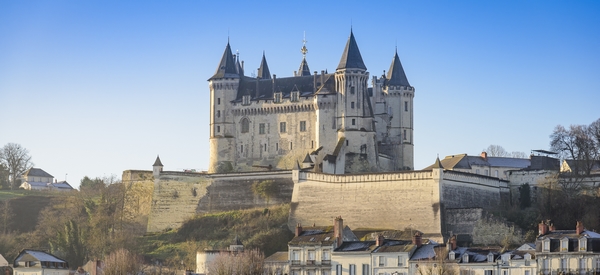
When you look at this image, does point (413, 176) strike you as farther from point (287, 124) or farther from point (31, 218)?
point (31, 218)

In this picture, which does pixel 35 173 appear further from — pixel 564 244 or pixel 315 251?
pixel 564 244

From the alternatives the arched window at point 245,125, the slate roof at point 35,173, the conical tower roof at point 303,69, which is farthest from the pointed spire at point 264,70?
the slate roof at point 35,173

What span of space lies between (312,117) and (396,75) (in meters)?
8.02

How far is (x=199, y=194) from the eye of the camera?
93.7 meters

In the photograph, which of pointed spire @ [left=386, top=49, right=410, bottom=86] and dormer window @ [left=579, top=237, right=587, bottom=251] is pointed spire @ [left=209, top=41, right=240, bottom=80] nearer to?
pointed spire @ [left=386, top=49, right=410, bottom=86]

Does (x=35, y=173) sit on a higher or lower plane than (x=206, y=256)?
higher

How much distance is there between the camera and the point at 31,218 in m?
111

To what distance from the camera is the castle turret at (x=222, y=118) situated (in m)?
98.6

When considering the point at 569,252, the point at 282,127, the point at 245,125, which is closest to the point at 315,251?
the point at 569,252

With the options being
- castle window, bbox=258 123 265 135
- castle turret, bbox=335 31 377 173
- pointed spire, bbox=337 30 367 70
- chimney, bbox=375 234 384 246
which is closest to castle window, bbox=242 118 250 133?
castle window, bbox=258 123 265 135

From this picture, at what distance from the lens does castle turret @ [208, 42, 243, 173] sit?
98.6 m

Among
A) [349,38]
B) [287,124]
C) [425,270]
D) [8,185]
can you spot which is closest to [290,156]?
[287,124]

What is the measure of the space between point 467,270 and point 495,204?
19189 millimetres

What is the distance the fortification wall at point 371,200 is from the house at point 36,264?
15.8 m
